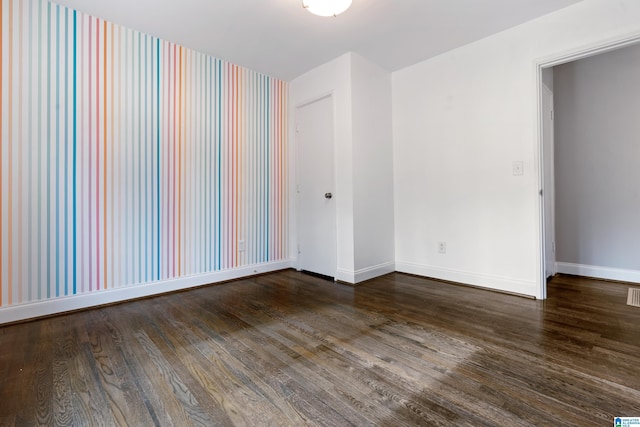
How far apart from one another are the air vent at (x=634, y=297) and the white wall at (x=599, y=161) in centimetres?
42

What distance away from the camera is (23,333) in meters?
2.02

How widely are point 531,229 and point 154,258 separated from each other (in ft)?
11.5

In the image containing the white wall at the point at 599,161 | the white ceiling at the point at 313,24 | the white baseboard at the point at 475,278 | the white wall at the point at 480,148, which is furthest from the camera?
the white wall at the point at 599,161

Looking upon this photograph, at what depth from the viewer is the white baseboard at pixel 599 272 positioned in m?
3.08

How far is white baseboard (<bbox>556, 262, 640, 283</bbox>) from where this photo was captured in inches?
121

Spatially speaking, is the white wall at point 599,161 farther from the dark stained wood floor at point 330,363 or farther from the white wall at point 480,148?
the white wall at point 480,148

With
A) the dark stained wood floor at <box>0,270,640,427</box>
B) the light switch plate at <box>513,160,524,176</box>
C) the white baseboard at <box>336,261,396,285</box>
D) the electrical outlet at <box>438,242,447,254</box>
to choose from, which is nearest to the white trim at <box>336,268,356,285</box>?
the white baseboard at <box>336,261,396,285</box>

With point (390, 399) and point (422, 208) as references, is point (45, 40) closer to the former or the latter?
point (390, 399)

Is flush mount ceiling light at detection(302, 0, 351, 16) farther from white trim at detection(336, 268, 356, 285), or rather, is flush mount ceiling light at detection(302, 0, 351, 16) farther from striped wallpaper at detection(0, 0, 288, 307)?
white trim at detection(336, 268, 356, 285)

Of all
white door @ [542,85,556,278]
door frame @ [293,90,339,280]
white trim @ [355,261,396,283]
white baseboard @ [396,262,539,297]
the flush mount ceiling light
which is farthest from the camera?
door frame @ [293,90,339,280]

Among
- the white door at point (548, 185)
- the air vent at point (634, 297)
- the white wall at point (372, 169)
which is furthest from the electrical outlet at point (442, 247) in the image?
the air vent at point (634, 297)

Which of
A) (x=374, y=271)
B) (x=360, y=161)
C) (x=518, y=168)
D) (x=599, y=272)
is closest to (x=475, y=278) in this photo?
(x=374, y=271)

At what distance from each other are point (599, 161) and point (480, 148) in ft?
5.15

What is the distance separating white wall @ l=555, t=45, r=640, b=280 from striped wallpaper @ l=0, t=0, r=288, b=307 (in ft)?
12.1
